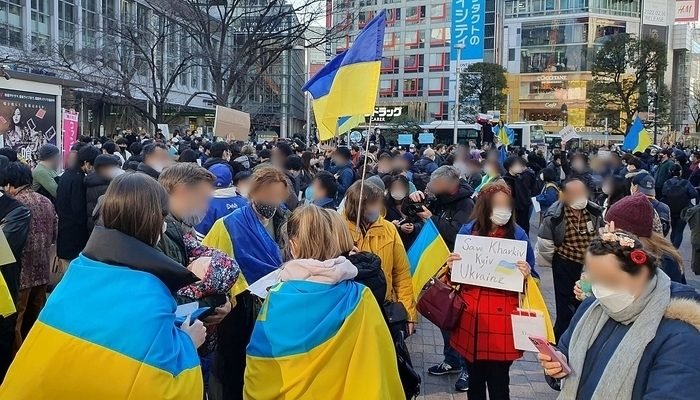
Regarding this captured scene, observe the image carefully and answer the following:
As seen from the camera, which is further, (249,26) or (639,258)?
(249,26)

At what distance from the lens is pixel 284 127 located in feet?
225

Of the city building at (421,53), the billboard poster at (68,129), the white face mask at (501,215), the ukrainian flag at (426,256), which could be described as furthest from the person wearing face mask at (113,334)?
the city building at (421,53)

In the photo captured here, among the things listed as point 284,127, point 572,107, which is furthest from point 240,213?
point 572,107

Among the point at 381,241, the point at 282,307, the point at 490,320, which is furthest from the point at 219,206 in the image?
the point at 282,307

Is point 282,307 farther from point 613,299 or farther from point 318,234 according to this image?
point 613,299

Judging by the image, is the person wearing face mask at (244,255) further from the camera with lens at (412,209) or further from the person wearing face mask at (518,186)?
the person wearing face mask at (518,186)

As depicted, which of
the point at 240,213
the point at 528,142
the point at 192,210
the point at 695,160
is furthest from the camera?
the point at 528,142

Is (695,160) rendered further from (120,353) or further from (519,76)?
(519,76)

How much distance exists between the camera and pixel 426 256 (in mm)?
5203

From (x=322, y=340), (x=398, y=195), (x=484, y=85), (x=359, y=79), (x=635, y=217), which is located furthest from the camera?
(x=484, y=85)

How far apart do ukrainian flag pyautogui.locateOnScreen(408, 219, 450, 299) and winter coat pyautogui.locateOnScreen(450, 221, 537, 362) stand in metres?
0.71

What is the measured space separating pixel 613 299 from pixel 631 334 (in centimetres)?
16

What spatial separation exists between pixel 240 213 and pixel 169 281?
73.3 inches

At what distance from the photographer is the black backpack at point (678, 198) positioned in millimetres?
12148
